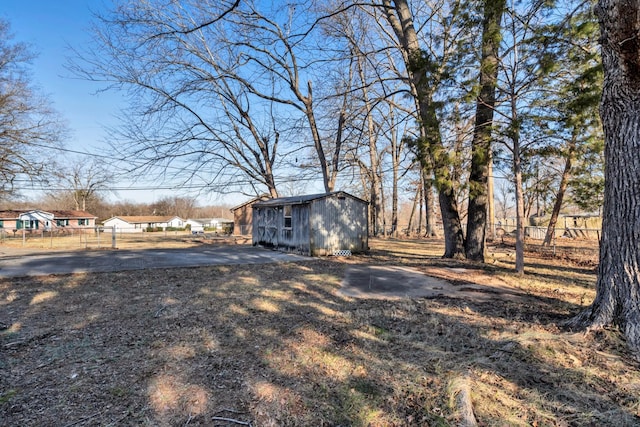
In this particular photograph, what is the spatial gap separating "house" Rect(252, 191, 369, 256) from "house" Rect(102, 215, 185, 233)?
139 ft

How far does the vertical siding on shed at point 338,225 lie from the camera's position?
12.5 metres

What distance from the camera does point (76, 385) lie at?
276 cm

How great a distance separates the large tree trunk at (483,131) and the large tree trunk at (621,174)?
3.91 m

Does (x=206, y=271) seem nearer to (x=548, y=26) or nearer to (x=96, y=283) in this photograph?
(x=96, y=283)

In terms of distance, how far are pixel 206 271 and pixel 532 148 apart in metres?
8.52

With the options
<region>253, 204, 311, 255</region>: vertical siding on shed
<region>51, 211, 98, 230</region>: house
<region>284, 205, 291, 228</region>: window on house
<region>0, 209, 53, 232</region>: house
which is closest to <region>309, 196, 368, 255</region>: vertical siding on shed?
<region>253, 204, 311, 255</region>: vertical siding on shed

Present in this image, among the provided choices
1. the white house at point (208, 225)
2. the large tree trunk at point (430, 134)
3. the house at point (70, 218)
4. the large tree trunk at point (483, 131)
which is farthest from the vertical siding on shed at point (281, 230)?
the house at point (70, 218)

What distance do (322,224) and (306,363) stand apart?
9.55 meters

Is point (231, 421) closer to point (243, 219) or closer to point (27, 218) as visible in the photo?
point (243, 219)

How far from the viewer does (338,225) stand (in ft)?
42.7

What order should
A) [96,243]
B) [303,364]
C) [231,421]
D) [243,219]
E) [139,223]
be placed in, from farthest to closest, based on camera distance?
[139,223]
[243,219]
[96,243]
[303,364]
[231,421]

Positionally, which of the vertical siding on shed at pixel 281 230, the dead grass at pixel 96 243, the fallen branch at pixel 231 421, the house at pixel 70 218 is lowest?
the fallen branch at pixel 231 421

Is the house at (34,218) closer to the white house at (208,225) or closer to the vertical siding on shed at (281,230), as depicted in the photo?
the white house at (208,225)

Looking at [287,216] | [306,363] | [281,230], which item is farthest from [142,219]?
[306,363]
